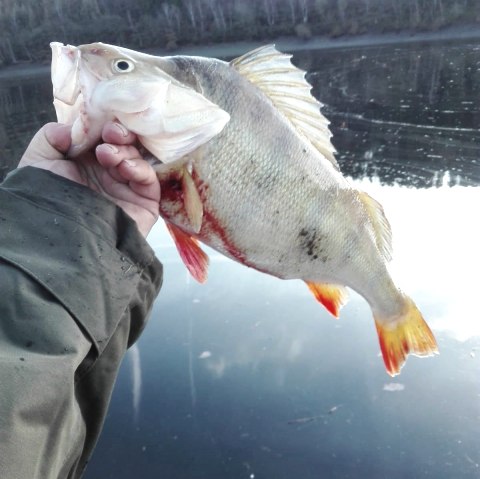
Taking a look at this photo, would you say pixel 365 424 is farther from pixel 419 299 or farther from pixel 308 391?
pixel 419 299

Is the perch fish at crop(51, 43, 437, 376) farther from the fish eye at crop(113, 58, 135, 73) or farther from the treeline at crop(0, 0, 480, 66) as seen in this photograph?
the treeline at crop(0, 0, 480, 66)

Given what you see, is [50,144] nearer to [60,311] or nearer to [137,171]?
[137,171]

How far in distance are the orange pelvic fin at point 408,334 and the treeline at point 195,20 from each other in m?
39.1

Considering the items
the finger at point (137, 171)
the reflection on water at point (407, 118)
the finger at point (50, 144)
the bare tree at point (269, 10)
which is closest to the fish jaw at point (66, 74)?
the finger at point (50, 144)

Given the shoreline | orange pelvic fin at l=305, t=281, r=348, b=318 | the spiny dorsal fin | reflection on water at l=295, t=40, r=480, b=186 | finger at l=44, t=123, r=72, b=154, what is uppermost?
finger at l=44, t=123, r=72, b=154

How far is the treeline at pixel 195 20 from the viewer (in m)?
38.2

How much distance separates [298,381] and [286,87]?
2205 mm

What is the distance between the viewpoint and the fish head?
1521mm

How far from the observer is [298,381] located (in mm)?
3418

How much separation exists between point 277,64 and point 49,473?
1.43 m

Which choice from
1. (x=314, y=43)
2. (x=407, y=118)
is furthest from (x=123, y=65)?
(x=314, y=43)

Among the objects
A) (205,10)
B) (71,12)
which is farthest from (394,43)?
(71,12)

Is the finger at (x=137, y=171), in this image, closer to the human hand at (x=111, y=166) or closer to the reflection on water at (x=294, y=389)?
the human hand at (x=111, y=166)

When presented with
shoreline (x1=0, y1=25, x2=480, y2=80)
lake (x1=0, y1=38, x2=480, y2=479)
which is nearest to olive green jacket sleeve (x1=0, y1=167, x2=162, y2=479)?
lake (x1=0, y1=38, x2=480, y2=479)
